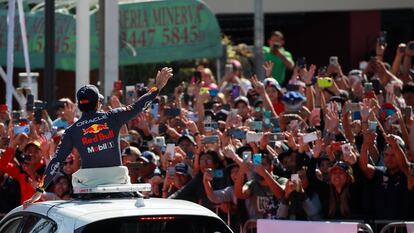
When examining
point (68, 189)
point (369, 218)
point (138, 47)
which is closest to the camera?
point (369, 218)

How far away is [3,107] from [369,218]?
581 centimetres

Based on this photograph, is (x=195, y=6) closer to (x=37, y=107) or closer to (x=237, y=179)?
(x=37, y=107)

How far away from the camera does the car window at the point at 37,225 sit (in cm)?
778

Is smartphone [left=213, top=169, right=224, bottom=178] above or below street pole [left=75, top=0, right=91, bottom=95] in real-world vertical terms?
below

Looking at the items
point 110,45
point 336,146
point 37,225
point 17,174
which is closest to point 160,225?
point 37,225

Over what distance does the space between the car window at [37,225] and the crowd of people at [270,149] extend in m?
0.90

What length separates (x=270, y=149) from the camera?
38.4 feet

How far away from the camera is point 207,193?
11.3 m

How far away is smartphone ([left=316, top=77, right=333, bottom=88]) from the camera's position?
43.8ft

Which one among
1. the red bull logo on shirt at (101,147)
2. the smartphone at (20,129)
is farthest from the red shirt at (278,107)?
the red bull logo on shirt at (101,147)

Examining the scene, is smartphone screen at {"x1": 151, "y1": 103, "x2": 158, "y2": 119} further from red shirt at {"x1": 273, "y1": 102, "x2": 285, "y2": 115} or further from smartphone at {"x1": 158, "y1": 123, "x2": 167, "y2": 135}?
red shirt at {"x1": 273, "y1": 102, "x2": 285, "y2": 115}

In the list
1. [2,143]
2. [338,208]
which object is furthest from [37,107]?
[338,208]

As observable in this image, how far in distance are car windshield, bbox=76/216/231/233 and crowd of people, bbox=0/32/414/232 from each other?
1.05 meters

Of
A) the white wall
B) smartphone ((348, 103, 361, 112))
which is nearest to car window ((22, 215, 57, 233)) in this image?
smartphone ((348, 103, 361, 112))
